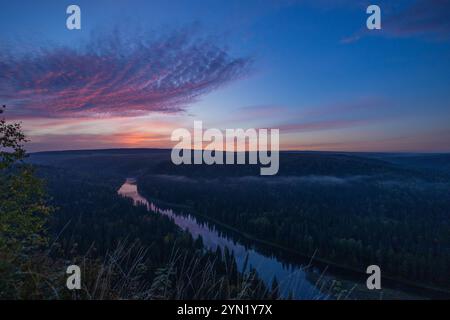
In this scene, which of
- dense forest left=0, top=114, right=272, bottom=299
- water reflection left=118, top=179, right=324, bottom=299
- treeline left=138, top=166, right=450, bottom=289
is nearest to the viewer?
dense forest left=0, top=114, right=272, bottom=299

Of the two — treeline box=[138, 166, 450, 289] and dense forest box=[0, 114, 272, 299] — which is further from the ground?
dense forest box=[0, 114, 272, 299]

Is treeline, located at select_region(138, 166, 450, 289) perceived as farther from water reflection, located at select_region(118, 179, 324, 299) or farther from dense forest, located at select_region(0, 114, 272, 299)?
dense forest, located at select_region(0, 114, 272, 299)

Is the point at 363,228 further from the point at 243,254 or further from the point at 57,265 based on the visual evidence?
the point at 57,265

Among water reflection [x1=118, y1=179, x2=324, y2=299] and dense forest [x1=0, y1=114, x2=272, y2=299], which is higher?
dense forest [x1=0, y1=114, x2=272, y2=299]

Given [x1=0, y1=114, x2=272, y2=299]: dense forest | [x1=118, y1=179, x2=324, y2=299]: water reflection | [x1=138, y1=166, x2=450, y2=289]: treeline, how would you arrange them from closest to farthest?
[x1=0, y1=114, x2=272, y2=299]: dense forest → [x1=118, y1=179, x2=324, y2=299]: water reflection → [x1=138, y1=166, x2=450, y2=289]: treeline

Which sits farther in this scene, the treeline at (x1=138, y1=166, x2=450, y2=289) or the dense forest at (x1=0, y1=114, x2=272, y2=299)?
the treeline at (x1=138, y1=166, x2=450, y2=289)

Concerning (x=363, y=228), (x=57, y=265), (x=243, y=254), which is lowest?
(x=243, y=254)

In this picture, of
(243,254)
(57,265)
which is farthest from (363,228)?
(57,265)

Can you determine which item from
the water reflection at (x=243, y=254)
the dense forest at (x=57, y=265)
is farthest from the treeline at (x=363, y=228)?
the dense forest at (x=57, y=265)

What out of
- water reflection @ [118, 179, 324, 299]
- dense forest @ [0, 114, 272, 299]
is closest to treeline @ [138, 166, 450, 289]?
water reflection @ [118, 179, 324, 299]
